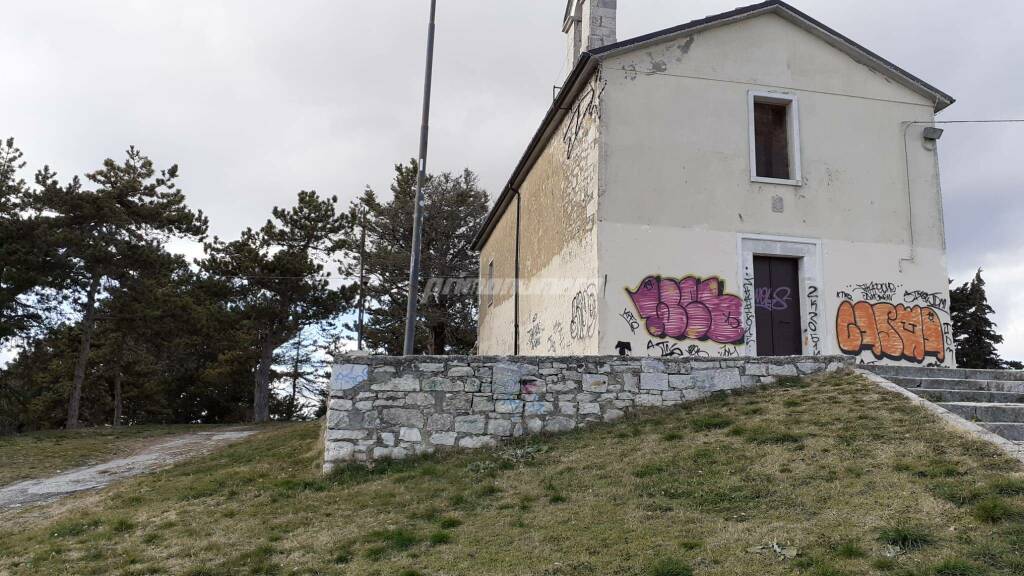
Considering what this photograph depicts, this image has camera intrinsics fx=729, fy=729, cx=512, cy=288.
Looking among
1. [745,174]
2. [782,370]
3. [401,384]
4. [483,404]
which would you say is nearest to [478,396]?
[483,404]

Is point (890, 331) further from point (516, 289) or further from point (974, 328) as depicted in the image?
point (974, 328)

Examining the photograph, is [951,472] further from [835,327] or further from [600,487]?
[835,327]

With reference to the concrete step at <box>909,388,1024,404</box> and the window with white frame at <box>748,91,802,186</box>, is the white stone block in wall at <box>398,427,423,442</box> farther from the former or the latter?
the window with white frame at <box>748,91,802,186</box>

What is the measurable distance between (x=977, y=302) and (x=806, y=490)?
18.8m

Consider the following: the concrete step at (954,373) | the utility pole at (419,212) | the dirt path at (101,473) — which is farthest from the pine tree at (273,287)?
the concrete step at (954,373)

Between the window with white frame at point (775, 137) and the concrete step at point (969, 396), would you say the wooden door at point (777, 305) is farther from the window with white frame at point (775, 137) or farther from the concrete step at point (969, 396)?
the concrete step at point (969, 396)

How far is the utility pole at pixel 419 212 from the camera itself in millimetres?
10703

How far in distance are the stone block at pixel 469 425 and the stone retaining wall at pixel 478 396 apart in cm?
1

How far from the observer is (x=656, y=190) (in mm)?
11367

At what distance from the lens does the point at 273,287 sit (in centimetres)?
2561

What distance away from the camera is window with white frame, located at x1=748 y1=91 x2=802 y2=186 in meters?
11.9

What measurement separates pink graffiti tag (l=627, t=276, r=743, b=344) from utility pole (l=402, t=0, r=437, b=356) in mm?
3255

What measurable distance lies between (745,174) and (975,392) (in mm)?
4727

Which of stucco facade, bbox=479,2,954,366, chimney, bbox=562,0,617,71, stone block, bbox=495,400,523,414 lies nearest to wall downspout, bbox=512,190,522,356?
chimney, bbox=562,0,617,71
